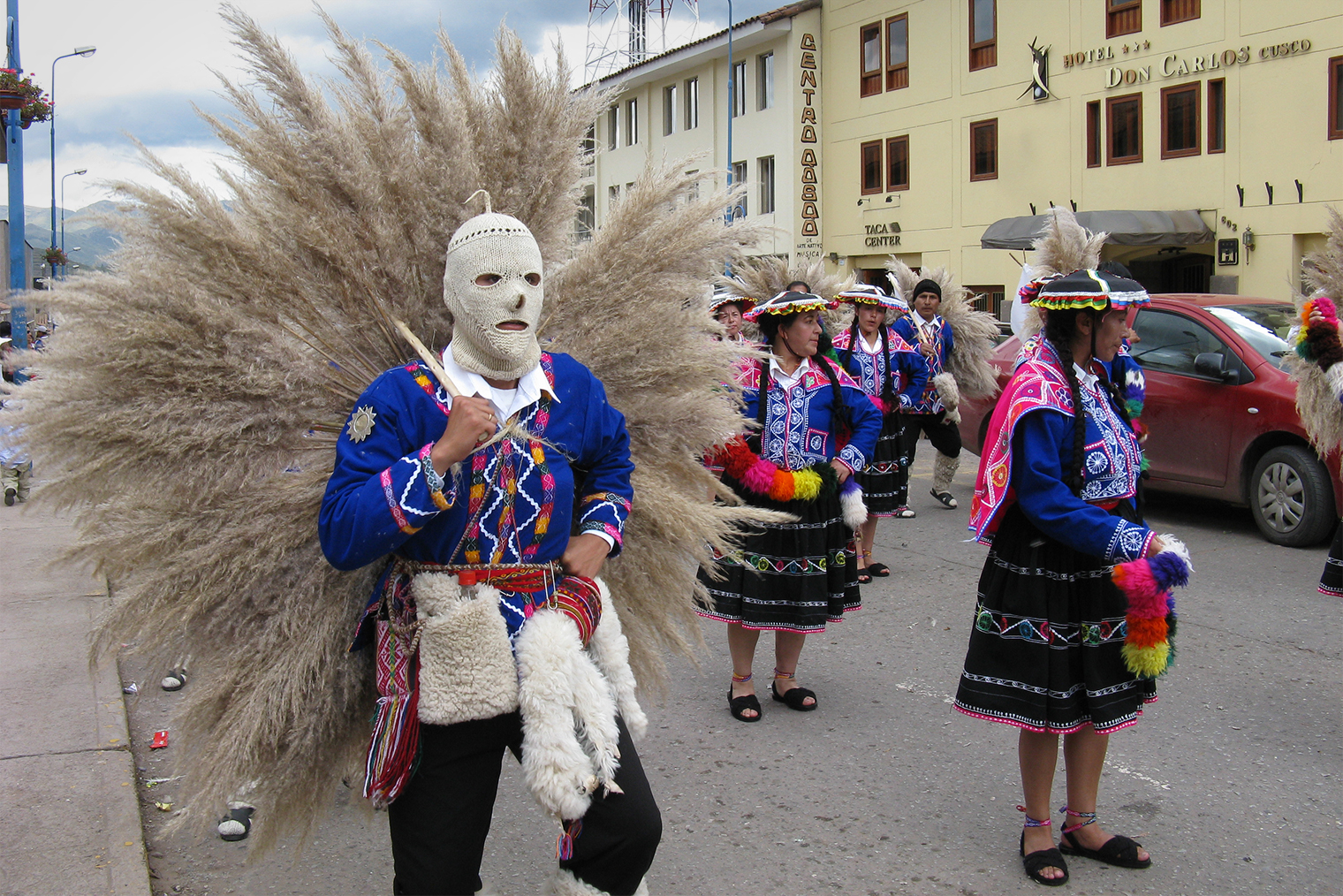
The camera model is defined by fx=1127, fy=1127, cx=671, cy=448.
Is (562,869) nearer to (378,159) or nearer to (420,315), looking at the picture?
(420,315)

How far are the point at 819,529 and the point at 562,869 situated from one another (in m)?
2.79

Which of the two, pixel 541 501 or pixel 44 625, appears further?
pixel 44 625

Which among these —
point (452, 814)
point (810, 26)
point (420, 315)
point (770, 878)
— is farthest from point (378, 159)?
point (810, 26)

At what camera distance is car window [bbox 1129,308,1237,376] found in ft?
28.6

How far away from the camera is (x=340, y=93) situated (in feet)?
9.23

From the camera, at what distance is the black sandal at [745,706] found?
492 centimetres

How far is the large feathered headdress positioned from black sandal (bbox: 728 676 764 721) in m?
1.96

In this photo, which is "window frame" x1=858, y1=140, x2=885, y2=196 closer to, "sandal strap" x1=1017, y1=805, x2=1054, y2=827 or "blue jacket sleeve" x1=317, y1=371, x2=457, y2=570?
"sandal strap" x1=1017, y1=805, x2=1054, y2=827

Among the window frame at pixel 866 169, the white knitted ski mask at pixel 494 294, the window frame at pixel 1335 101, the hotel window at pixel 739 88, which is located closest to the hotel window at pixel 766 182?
the hotel window at pixel 739 88

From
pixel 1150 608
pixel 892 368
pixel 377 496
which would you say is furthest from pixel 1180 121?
pixel 377 496

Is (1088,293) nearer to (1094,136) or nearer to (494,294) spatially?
(494,294)

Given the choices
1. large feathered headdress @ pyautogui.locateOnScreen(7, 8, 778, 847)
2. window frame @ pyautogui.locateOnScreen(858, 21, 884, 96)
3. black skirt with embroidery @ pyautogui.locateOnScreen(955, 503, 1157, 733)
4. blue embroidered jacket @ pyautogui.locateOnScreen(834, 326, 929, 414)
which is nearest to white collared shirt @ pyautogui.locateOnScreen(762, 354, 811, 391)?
black skirt with embroidery @ pyautogui.locateOnScreen(955, 503, 1157, 733)

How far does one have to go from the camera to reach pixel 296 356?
2656mm

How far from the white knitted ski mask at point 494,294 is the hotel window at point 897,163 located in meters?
24.7
